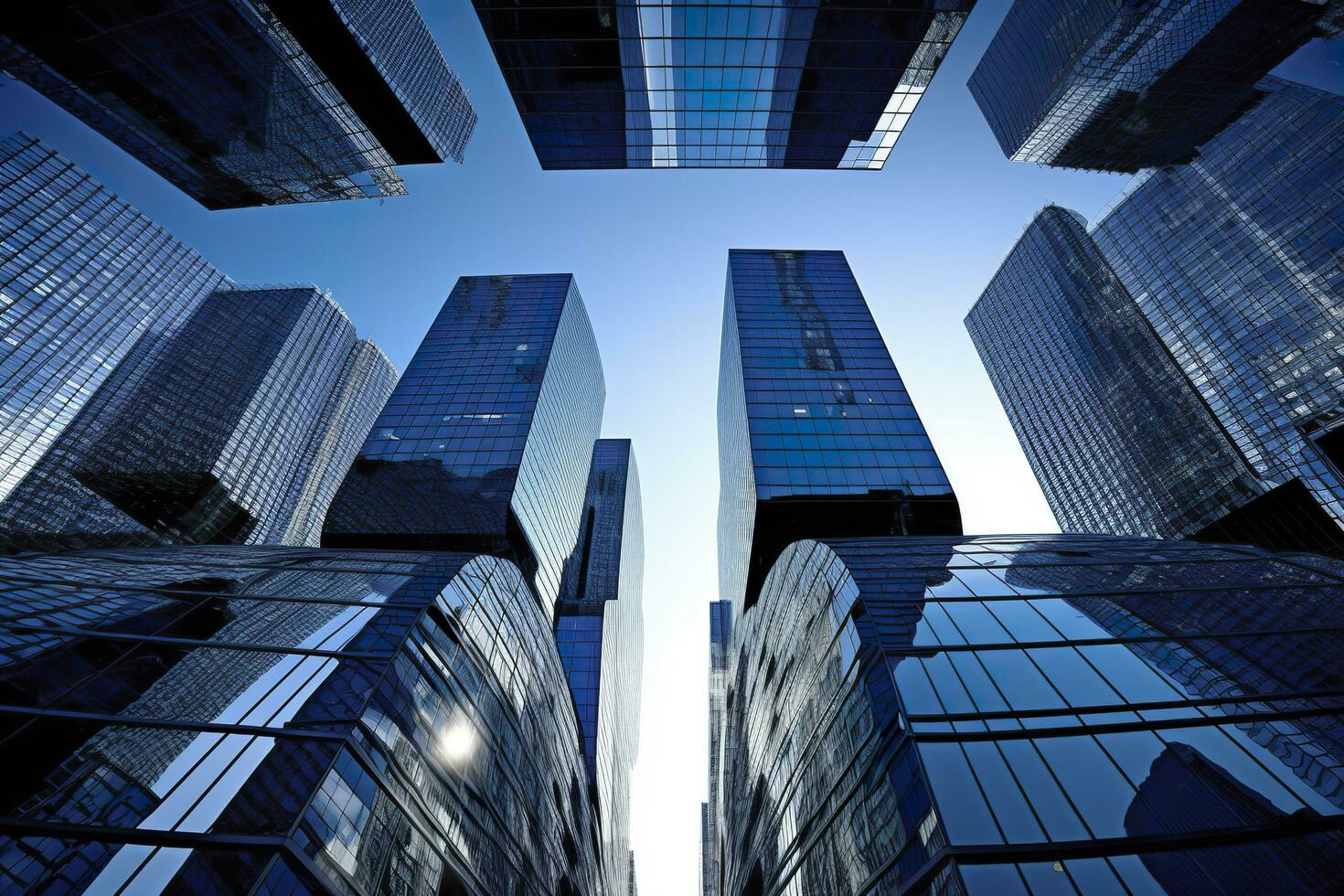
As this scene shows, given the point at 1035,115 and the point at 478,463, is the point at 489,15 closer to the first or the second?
the point at 478,463

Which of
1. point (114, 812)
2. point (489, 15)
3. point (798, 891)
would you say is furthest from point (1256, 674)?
point (489, 15)

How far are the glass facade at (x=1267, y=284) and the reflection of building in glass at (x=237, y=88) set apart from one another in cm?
9457

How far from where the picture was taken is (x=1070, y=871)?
11.9 metres

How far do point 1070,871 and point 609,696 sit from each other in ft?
313

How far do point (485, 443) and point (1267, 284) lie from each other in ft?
303

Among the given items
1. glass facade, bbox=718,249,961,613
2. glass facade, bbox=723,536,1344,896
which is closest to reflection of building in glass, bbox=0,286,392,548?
Answer: glass facade, bbox=718,249,961,613

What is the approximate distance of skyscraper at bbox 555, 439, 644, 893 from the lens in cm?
8450

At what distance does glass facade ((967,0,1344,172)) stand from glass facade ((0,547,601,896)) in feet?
337

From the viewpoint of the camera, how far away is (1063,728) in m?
15.6

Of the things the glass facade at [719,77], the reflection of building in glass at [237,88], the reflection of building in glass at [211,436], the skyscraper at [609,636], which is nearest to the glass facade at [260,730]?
the glass facade at [719,77]

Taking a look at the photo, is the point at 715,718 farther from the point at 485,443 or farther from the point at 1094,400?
the point at 1094,400

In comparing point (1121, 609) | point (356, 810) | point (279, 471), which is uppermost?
point (279, 471)

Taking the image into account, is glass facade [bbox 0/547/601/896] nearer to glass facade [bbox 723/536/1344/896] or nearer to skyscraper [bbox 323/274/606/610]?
glass facade [bbox 723/536/1344/896]

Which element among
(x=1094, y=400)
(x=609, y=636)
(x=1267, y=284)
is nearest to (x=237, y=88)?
(x=609, y=636)
